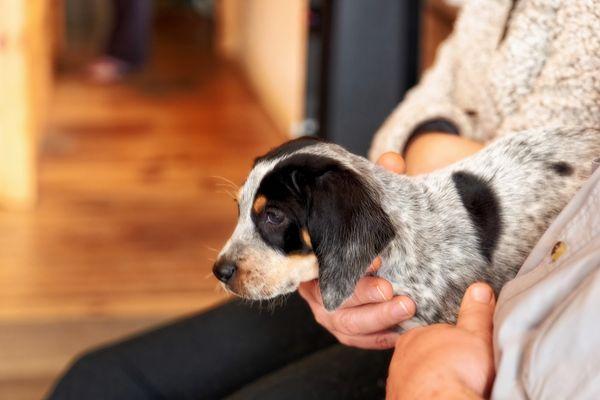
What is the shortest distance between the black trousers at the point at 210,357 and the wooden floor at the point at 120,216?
89cm

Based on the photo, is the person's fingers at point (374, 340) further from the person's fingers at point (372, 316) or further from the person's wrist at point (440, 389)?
the person's wrist at point (440, 389)

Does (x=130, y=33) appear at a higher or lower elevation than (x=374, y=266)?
lower

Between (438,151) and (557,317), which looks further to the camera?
(438,151)

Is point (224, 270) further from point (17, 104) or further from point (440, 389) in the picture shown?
point (17, 104)

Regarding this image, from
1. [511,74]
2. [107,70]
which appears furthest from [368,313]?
[107,70]

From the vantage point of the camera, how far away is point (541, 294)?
82 cm

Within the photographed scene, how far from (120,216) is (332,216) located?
2.18m

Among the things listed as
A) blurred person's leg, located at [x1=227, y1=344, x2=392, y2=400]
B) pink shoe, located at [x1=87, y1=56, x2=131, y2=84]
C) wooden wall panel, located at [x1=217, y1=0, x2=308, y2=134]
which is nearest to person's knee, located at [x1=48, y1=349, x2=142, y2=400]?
blurred person's leg, located at [x1=227, y1=344, x2=392, y2=400]

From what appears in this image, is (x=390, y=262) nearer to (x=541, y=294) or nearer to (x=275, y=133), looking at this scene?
(x=541, y=294)

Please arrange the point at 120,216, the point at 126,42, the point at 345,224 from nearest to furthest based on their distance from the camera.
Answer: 1. the point at 345,224
2. the point at 120,216
3. the point at 126,42

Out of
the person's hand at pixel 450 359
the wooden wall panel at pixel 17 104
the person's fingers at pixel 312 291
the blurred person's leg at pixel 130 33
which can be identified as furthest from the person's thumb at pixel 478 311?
the blurred person's leg at pixel 130 33

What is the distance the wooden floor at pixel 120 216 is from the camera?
93.7 inches

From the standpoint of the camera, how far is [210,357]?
4.26 ft

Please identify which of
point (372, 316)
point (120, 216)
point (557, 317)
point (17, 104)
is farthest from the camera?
point (120, 216)
